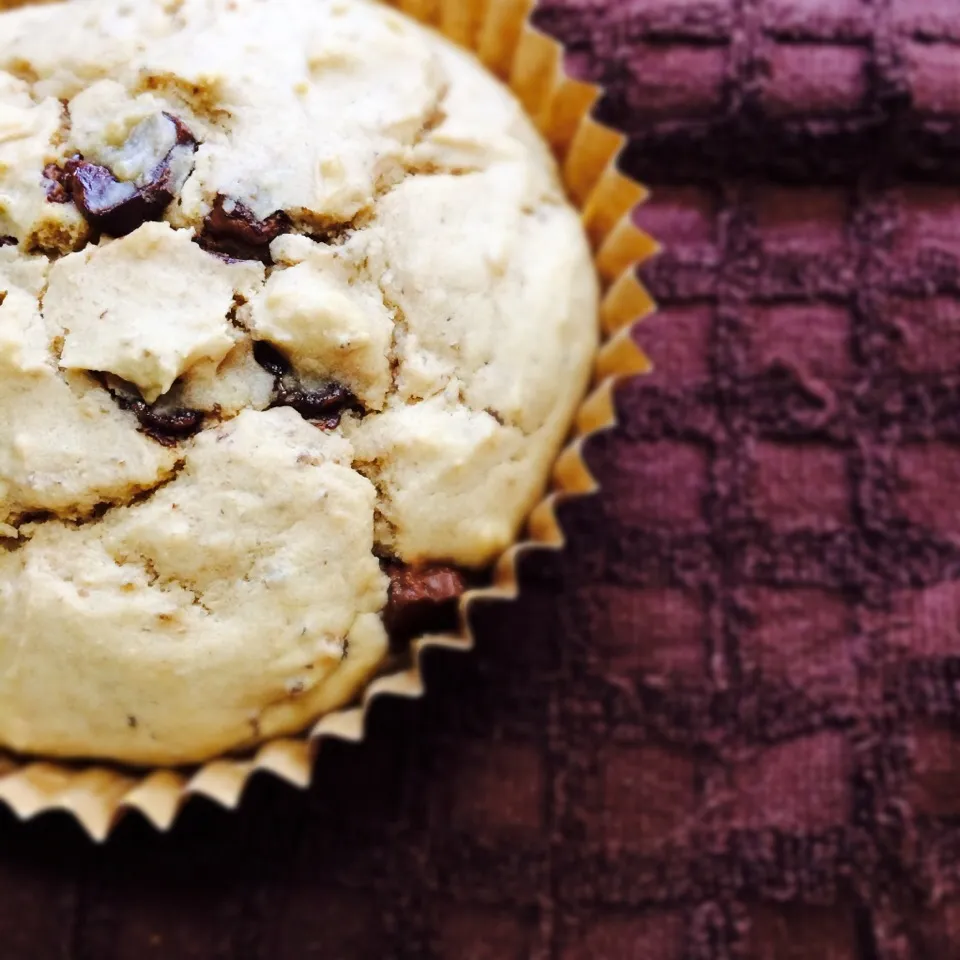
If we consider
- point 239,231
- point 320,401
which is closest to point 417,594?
point 320,401

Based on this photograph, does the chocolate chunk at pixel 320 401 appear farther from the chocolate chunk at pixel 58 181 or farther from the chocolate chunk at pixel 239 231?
the chocolate chunk at pixel 58 181

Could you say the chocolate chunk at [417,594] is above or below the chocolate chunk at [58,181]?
below

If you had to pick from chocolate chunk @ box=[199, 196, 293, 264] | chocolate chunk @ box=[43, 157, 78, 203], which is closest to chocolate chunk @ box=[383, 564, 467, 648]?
chocolate chunk @ box=[199, 196, 293, 264]

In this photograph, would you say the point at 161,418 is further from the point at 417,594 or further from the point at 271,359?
the point at 417,594

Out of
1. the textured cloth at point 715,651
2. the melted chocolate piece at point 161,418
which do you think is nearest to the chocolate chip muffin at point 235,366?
the melted chocolate piece at point 161,418

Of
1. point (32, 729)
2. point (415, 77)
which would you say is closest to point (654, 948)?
point (32, 729)

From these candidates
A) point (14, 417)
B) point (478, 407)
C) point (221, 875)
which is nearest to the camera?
point (14, 417)

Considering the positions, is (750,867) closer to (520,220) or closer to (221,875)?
(221,875)
